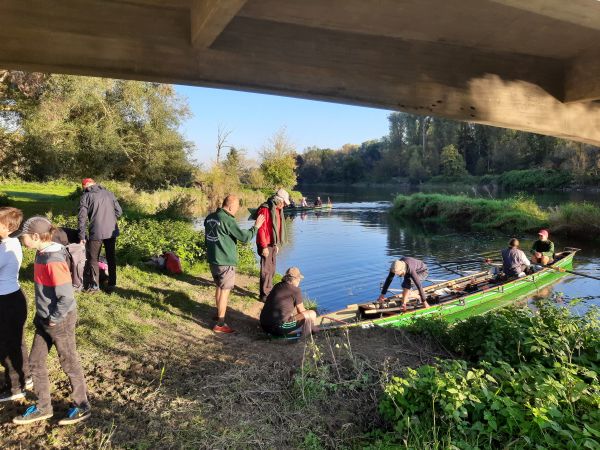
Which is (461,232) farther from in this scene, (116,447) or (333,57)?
(116,447)

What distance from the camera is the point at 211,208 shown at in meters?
42.3

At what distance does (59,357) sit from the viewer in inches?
133

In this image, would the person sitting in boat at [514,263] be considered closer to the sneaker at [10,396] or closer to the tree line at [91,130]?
the sneaker at [10,396]

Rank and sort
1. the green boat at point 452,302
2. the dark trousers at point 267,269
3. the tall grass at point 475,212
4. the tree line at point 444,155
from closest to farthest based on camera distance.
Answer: the dark trousers at point 267,269, the green boat at point 452,302, the tall grass at point 475,212, the tree line at point 444,155

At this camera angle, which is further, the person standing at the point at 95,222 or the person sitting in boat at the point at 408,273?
the person sitting in boat at the point at 408,273

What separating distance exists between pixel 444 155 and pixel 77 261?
3281 inches

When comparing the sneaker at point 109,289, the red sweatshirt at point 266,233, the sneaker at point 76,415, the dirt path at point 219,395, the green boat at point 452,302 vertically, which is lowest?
the green boat at point 452,302

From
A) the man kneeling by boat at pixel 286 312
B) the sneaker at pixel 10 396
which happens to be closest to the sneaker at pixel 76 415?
the sneaker at pixel 10 396

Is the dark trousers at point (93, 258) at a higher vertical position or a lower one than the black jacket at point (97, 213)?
lower

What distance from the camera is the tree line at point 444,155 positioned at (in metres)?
57.6

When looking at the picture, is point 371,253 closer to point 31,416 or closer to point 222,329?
point 222,329

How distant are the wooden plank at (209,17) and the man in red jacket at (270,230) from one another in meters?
3.75

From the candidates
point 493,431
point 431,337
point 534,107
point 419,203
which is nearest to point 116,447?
point 493,431

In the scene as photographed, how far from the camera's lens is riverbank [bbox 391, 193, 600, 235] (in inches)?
1019
